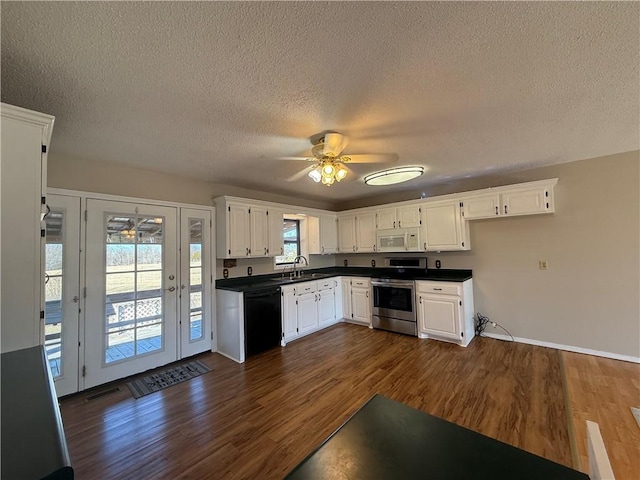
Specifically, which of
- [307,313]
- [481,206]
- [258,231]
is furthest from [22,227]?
[481,206]

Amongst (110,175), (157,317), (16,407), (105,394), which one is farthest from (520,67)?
(105,394)

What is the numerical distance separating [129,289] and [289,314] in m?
2.10

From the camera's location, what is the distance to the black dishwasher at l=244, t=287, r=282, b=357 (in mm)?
3586

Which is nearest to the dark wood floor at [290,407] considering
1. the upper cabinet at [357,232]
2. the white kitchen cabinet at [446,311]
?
the white kitchen cabinet at [446,311]

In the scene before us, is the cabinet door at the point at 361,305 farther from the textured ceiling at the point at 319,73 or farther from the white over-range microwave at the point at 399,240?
the textured ceiling at the point at 319,73

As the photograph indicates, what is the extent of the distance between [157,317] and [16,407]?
9.12 ft

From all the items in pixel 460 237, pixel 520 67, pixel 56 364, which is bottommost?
pixel 56 364

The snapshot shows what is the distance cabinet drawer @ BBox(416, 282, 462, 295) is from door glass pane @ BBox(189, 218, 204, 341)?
326 cm

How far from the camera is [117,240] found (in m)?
3.08

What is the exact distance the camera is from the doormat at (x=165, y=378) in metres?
2.81

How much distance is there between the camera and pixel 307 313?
4.41 metres

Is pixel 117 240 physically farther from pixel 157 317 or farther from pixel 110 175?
pixel 157 317

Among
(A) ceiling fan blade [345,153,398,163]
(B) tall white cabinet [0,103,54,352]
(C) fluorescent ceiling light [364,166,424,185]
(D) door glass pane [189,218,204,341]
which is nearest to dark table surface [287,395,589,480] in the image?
(B) tall white cabinet [0,103,54,352]

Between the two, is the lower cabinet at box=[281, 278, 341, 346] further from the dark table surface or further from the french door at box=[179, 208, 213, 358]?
the dark table surface
